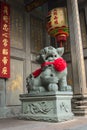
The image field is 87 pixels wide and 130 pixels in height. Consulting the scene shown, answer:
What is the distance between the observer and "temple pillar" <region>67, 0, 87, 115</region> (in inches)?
162

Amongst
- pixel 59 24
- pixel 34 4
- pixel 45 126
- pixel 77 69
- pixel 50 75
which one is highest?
pixel 34 4

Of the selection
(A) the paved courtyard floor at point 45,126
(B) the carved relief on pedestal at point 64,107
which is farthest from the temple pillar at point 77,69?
(A) the paved courtyard floor at point 45,126

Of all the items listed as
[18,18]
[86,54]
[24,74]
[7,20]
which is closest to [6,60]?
[24,74]

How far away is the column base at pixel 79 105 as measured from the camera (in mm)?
3945

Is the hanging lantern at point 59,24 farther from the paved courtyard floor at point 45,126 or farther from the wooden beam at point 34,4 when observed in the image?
the paved courtyard floor at point 45,126

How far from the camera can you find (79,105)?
414 centimetres

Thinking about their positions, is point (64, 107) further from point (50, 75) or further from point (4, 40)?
point (4, 40)

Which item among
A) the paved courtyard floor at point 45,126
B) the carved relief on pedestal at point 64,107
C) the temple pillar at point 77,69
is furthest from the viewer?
the temple pillar at point 77,69

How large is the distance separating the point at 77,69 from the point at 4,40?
6.93 feet

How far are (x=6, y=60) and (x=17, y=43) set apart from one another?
79 centimetres

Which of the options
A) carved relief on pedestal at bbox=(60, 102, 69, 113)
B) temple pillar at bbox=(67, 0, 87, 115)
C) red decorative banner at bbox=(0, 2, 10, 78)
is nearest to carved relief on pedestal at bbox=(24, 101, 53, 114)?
carved relief on pedestal at bbox=(60, 102, 69, 113)

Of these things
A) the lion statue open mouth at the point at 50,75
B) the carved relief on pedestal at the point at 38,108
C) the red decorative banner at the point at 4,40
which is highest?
the red decorative banner at the point at 4,40

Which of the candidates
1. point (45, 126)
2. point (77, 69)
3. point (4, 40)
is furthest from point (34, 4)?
point (45, 126)

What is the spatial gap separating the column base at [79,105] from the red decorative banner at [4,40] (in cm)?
185
